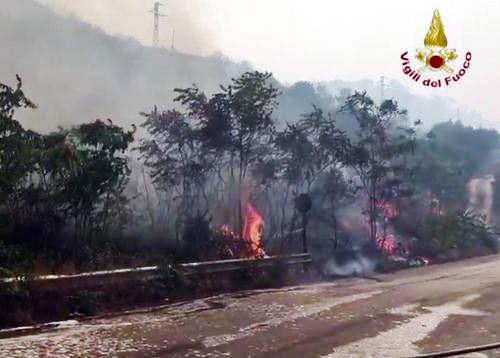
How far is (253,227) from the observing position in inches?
779

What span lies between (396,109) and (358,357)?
1776 cm

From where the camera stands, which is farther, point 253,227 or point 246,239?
point 253,227

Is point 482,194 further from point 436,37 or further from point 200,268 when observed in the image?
point 200,268

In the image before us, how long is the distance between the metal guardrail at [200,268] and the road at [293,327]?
0.96 meters

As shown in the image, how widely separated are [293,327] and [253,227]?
10.8 m

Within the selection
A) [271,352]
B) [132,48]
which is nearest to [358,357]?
[271,352]

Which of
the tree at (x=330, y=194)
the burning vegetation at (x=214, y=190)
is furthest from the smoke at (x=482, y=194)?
the tree at (x=330, y=194)

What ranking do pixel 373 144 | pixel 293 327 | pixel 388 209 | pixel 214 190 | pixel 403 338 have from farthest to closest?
1. pixel 388 209
2. pixel 373 144
3. pixel 214 190
4. pixel 293 327
5. pixel 403 338

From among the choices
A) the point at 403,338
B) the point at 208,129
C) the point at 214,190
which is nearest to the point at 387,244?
the point at 214,190

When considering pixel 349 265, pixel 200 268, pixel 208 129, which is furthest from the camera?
pixel 349 265

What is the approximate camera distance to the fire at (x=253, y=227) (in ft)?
57.1

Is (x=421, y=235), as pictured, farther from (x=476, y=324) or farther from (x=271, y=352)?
(x=271, y=352)

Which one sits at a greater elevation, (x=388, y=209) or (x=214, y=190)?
(x=214, y=190)

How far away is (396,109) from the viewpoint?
77.5 ft
